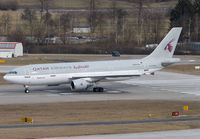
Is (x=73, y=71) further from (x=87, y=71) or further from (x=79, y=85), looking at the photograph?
(x=79, y=85)

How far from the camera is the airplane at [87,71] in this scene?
53.1 meters

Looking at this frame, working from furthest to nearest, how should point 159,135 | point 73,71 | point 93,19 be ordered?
point 93,19 < point 73,71 < point 159,135

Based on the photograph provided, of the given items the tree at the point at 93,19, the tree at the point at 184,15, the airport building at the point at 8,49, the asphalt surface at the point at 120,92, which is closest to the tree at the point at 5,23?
the tree at the point at 93,19

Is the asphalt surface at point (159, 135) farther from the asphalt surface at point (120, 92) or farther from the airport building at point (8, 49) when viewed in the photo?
the airport building at point (8, 49)

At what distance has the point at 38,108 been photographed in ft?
143

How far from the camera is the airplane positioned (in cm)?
5309

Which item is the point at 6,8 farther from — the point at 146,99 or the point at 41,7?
the point at 146,99

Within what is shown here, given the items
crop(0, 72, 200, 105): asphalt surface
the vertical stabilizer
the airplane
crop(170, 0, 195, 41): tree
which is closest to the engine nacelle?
the airplane

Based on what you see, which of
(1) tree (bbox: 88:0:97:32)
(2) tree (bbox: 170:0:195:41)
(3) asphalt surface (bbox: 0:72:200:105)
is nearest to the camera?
(3) asphalt surface (bbox: 0:72:200:105)

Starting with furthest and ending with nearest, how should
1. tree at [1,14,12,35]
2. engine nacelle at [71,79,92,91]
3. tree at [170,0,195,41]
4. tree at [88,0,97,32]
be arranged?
tree at [88,0,97,32], tree at [1,14,12,35], tree at [170,0,195,41], engine nacelle at [71,79,92,91]

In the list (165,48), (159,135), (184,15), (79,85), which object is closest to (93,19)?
(184,15)

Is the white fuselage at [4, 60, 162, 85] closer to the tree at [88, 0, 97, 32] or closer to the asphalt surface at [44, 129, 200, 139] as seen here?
the asphalt surface at [44, 129, 200, 139]

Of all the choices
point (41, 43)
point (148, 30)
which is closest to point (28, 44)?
point (41, 43)

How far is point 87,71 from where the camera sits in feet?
182
